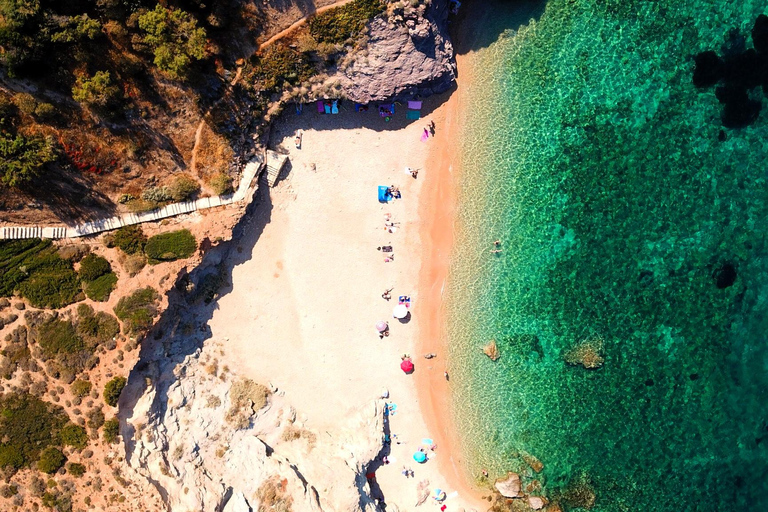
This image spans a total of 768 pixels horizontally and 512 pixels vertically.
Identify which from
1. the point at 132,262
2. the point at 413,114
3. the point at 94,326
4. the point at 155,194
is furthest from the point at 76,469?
the point at 413,114

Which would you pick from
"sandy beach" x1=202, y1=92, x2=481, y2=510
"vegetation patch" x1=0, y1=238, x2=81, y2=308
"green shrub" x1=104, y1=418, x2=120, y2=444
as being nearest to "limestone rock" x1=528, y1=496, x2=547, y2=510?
"sandy beach" x1=202, y1=92, x2=481, y2=510

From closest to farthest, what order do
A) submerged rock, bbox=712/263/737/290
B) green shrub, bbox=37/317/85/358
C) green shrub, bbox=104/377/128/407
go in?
green shrub, bbox=104/377/128/407
green shrub, bbox=37/317/85/358
submerged rock, bbox=712/263/737/290

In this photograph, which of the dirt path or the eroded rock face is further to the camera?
the eroded rock face

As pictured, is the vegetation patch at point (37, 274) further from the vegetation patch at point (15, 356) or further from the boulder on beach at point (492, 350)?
the boulder on beach at point (492, 350)

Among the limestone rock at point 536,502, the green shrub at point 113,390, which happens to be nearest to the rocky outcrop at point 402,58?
the green shrub at point 113,390

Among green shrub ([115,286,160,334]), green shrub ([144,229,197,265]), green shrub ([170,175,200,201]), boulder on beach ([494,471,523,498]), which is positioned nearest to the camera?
green shrub ([115,286,160,334])

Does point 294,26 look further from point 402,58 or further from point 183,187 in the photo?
point 183,187

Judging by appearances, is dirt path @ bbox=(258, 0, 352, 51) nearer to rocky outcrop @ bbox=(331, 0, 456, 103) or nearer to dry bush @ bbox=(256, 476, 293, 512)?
rocky outcrop @ bbox=(331, 0, 456, 103)

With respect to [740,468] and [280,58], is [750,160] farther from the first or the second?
[280,58]
